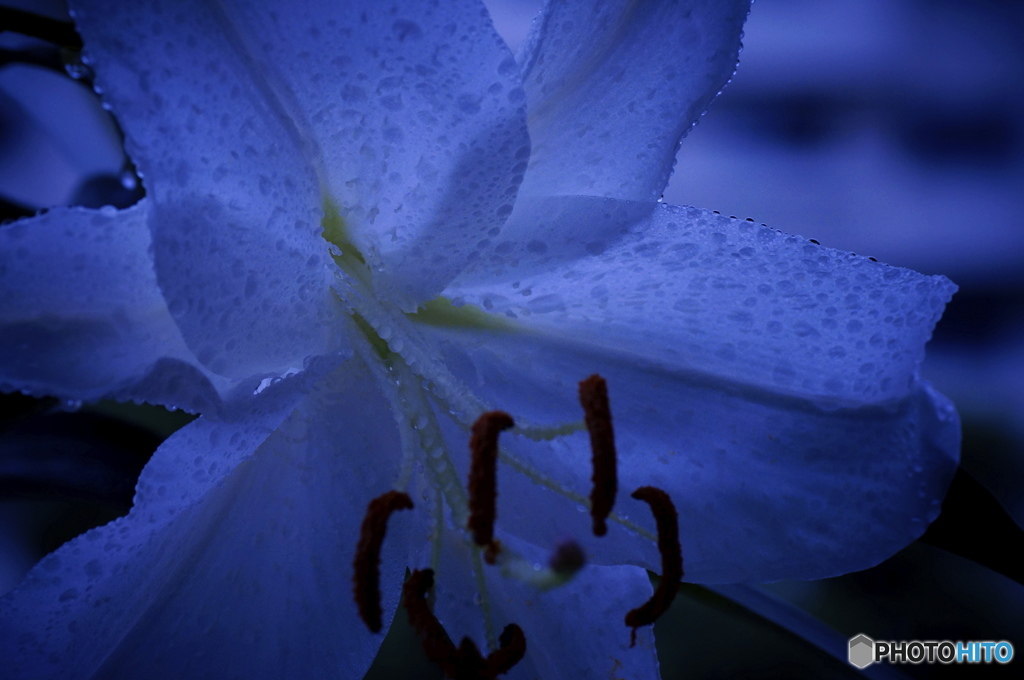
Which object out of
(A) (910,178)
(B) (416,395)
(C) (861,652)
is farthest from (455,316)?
(A) (910,178)

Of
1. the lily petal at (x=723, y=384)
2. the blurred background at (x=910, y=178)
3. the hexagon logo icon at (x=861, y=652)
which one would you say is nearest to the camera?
the lily petal at (x=723, y=384)

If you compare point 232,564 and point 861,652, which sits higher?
point 232,564

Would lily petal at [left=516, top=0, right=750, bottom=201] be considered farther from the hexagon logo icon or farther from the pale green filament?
the hexagon logo icon

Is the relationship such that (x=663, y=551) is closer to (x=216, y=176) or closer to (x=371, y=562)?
(x=371, y=562)

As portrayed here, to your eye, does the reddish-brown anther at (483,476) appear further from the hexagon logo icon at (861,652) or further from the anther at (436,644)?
the hexagon logo icon at (861,652)

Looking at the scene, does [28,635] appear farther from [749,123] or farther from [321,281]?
[749,123]

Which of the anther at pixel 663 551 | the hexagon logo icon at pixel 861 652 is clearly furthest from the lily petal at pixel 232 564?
the hexagon logo icon at pixel 861 652

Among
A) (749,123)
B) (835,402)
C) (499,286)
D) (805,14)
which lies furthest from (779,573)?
(805,14)
